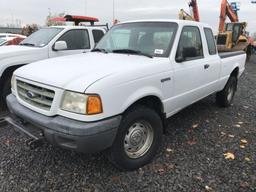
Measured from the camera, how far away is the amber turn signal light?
2.51m

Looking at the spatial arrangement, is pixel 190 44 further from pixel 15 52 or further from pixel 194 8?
pixel 194 8

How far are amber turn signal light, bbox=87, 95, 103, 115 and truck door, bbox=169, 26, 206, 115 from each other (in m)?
1.38

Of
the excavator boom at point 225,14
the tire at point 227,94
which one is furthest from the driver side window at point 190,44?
the excavator boom at point 225,14

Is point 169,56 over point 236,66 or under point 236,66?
over

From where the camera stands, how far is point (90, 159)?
3434 mm

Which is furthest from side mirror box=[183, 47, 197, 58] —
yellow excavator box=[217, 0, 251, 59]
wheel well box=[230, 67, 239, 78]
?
yellow excavator box=[217, 0, 251, 59]

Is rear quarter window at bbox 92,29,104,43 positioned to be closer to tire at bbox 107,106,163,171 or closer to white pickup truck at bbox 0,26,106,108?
white pickup truck at bbox 0,26,106,108

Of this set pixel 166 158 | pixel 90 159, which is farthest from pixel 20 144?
pixel 166 158

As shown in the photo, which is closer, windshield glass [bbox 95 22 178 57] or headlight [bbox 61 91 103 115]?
headlight [bbox 61 91 103 115]

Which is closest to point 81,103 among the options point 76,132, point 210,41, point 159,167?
point 76,132

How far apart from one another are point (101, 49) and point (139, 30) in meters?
0.71

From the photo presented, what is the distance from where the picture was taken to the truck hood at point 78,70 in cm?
262

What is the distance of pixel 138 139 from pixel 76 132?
3.29 feet

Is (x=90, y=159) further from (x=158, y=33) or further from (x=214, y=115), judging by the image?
(x=214, y=115)
